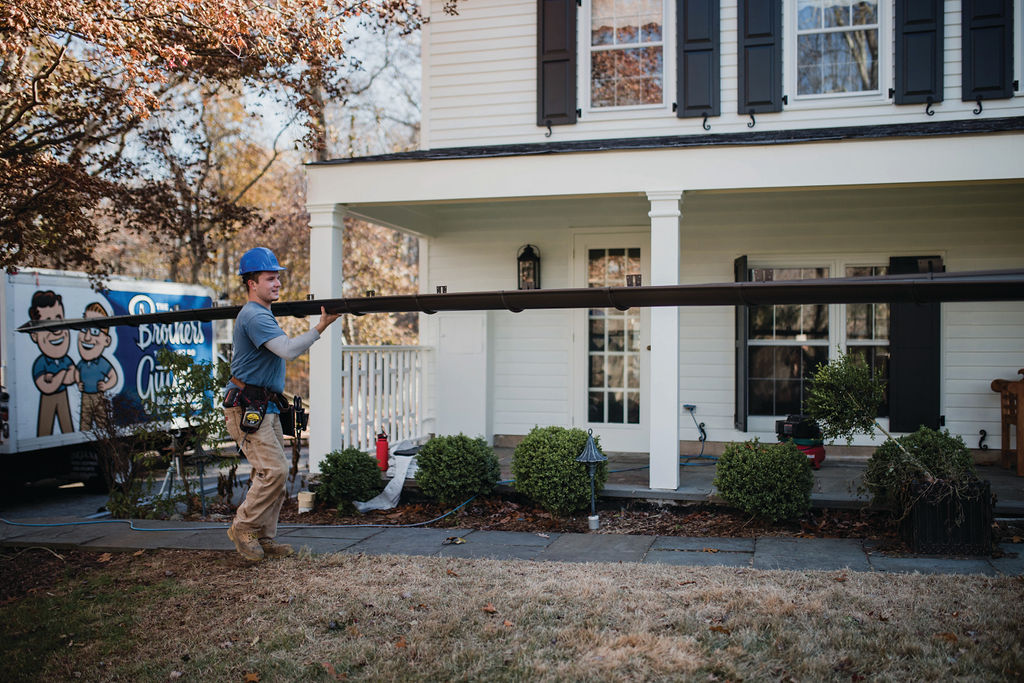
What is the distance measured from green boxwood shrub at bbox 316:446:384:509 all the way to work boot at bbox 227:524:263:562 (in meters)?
1.80

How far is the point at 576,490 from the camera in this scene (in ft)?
22.7

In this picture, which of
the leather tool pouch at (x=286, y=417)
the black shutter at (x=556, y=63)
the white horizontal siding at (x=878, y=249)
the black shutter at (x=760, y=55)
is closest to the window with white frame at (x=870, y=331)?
the white horizontal siding at (x=878, y=249)

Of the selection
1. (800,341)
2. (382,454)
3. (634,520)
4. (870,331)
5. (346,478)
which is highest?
(870,331)

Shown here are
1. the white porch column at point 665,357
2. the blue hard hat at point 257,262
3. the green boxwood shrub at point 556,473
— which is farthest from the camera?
the white porch column at point 665,357

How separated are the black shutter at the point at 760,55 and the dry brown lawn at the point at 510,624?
18.0 ft

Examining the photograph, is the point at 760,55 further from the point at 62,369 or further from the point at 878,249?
the point at 62,369

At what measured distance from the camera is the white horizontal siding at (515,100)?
878 centimetres

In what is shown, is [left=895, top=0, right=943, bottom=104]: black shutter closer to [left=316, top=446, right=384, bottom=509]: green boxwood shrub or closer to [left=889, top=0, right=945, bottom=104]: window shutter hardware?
[left=889, top=0, right=945, bottom=104]: window shutter hardware

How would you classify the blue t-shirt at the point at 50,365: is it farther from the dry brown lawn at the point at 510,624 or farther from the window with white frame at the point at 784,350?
the window with white frame at the point at 784,350

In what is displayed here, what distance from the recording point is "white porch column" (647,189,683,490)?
7.20 meters

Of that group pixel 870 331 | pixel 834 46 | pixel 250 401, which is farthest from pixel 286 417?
pixel 834 46

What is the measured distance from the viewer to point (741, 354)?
8852 millimetres

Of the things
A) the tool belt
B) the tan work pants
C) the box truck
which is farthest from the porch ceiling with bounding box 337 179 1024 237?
the box truck

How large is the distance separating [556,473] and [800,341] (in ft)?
12.2
